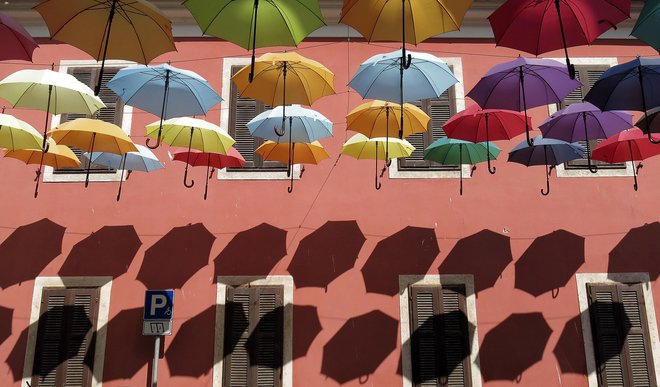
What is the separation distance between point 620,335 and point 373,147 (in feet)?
13.2

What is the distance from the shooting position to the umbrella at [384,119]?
775 centimetres

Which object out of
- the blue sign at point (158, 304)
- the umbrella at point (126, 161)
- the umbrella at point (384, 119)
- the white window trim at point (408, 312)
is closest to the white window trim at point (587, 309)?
the white window trim at point (408, 312)

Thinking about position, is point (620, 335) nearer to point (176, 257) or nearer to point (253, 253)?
point (253, 253)

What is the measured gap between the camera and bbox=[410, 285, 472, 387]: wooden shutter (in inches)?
315

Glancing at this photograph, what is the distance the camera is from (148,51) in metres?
6.21

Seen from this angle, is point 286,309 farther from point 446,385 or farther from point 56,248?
point 56,248

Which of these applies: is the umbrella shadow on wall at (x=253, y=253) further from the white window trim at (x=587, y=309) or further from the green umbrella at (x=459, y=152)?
the white window trim at (x=587, y=309)

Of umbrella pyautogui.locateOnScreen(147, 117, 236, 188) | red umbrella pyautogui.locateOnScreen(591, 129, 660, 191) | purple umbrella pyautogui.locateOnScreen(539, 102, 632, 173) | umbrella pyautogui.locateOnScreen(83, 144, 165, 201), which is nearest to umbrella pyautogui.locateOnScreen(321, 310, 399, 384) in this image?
umbrella pyautogui.locateOnScreen(147, 117, 236, 188)

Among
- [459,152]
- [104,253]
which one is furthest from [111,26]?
[459,152]

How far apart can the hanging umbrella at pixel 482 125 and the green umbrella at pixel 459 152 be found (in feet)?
1.59

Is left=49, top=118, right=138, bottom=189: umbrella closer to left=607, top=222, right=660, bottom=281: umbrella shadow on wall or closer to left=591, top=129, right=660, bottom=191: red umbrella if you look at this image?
left=591, top=129, right=660, bottom=191: red umbrella

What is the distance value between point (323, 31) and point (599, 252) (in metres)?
5.05

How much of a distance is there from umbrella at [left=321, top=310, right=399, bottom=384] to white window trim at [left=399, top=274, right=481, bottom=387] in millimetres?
150

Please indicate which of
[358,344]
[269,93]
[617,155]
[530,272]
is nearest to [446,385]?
[358,344]
